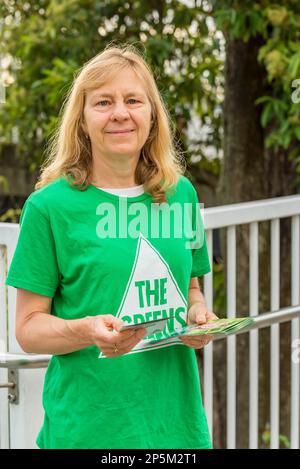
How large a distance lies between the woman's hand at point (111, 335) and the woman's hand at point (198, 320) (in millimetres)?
157

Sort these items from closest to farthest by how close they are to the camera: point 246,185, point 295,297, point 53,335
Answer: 1. point 53,335
2. point 295,297
3. point 246,185

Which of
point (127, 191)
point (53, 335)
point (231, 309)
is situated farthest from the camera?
point (231, 309)

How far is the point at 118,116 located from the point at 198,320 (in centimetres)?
48

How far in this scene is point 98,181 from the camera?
199cm

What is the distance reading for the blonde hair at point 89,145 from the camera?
1.98 m

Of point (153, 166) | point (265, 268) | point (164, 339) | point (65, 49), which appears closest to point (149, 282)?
point (164, 339)

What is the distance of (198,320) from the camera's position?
2059mm

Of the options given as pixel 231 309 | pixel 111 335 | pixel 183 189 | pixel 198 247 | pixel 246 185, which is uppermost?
pixel 246 185

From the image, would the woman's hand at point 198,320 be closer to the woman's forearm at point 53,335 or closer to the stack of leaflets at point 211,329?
the stack of leaflets at point 211,329

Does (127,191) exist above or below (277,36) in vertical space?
below

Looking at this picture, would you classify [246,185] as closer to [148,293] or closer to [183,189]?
[183,189]

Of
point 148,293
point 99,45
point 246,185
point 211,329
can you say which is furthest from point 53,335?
point 99,45

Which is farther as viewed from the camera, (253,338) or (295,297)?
(295,297)

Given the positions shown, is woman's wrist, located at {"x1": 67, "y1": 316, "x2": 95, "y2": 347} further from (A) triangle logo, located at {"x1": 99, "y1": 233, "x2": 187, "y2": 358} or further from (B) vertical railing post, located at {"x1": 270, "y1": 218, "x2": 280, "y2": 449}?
(B) vertical railing post, located at {"x1": 270, "y1": 218, "x2": 280, "y2": 449}
